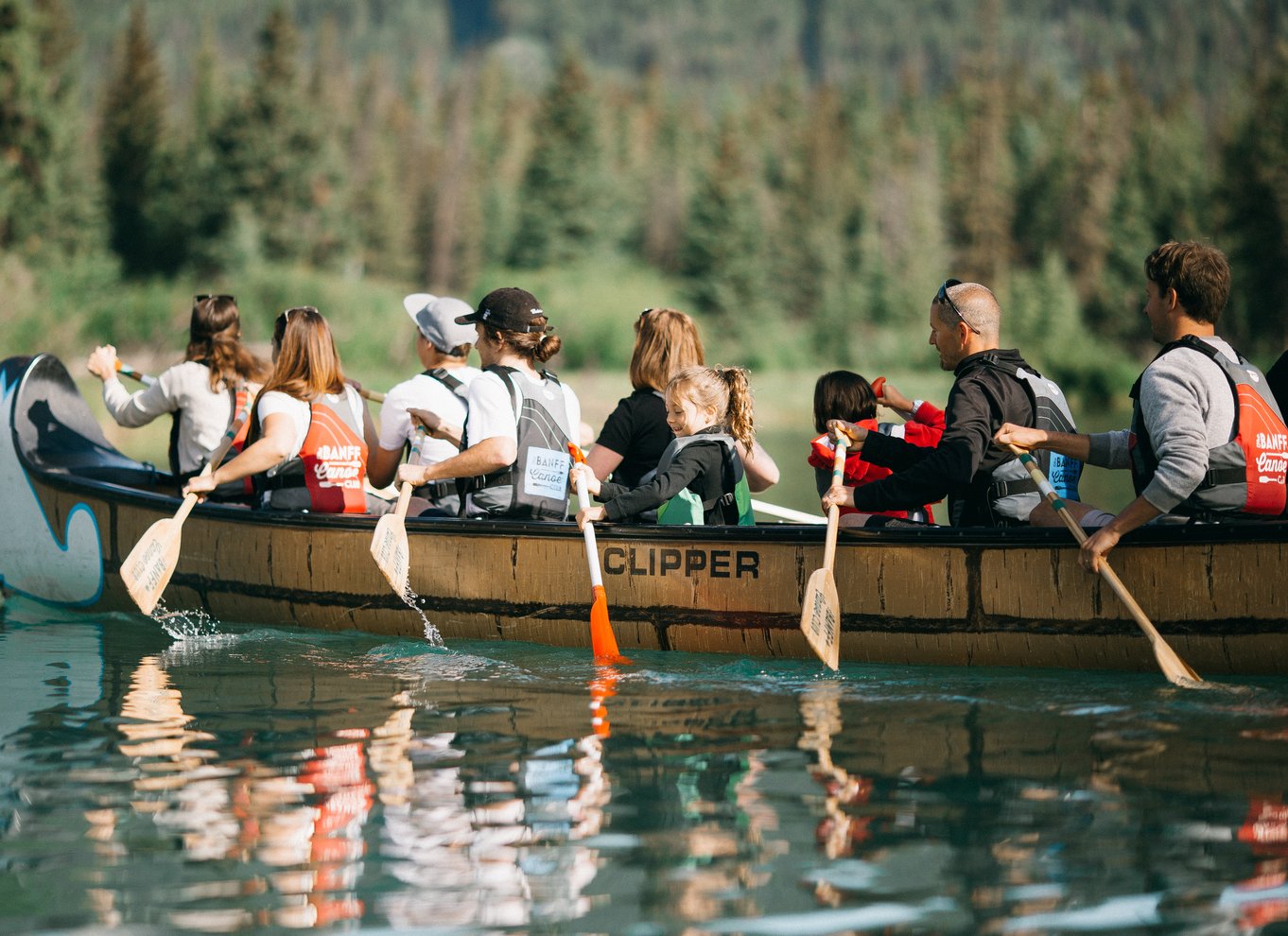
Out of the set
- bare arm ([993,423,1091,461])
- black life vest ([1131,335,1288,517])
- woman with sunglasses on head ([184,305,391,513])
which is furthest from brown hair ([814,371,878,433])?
woman with sunglasses on head ([184,305,391,513])

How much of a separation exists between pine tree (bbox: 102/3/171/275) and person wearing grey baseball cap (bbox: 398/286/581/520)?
49.0 m

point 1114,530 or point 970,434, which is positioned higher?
point 970,434

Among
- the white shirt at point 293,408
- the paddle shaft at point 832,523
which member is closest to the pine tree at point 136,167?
the white shirt at point 293,408

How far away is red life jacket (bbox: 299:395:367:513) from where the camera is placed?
8383 millimetres

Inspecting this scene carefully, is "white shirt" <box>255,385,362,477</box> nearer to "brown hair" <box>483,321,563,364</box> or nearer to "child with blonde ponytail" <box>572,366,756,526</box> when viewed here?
"brown hair" <box>483,321,563,364</box>

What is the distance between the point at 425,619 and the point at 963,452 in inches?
115

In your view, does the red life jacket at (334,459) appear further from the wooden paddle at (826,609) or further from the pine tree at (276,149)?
the pine tree at (276,149)

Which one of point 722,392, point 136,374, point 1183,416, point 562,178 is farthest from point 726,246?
point 1183,416

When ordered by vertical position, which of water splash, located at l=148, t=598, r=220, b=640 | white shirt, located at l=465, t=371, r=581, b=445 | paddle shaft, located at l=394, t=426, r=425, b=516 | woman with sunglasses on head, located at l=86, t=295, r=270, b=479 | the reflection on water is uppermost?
woman with sunglasses on head, located at l=86, t=295, r=270, b=479

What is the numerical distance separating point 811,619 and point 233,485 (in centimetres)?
A: 414

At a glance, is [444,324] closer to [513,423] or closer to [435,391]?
[435,391]

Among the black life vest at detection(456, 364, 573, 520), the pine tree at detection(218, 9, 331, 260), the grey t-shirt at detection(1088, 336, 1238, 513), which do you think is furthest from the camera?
the pine tree at detection(218, 9, 331, 260)

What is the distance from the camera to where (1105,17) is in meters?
184

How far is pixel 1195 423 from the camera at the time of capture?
6.15 m
